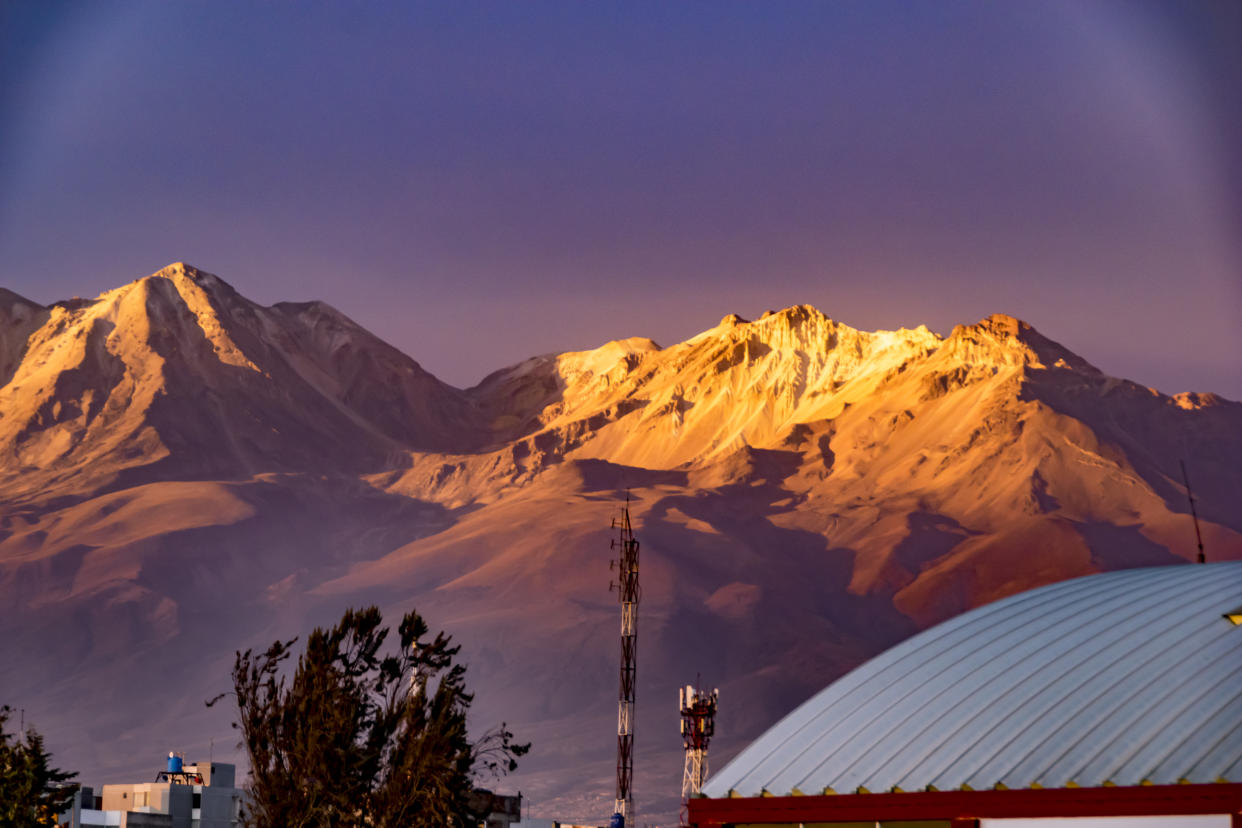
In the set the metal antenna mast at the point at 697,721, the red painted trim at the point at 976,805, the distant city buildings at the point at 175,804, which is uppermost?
the metal antenna mast at the point at 697,721

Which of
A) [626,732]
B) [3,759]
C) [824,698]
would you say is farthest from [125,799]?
[824,698]

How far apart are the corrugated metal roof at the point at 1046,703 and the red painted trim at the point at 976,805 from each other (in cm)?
27

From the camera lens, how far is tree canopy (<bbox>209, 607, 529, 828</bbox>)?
45375 mm

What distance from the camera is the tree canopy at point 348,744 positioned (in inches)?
1786

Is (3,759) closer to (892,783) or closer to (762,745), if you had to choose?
(762,745)

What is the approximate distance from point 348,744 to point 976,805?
60.3ft

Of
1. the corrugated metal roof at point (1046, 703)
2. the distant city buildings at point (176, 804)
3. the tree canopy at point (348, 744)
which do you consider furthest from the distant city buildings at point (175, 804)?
the corrugated metal roof at point (1046, 703)

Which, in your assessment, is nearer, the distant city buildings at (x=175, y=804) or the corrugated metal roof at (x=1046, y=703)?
the corrugated metal roof at (x=1046, y=703)

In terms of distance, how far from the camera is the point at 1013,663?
3753 centimetres

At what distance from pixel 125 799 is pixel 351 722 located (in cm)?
8229

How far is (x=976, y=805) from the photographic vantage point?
33.7 m

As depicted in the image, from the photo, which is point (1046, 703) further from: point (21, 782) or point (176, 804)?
point (176, 804)

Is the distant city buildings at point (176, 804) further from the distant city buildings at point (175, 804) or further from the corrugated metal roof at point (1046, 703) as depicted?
the corrugated metal roof at point (1046, 703)

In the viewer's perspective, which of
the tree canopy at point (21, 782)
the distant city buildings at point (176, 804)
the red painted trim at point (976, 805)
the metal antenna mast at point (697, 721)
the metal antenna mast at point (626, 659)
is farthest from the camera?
the metal antenna mast at point (697, 721)
